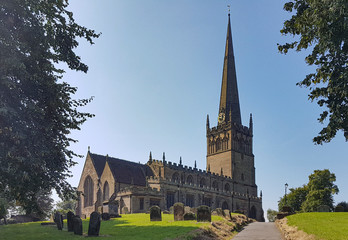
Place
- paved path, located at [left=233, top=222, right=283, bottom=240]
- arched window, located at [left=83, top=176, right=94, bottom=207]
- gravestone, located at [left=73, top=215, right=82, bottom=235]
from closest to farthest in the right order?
paved path, located at [left=233, top=222, right=283, bottom=240]
gravestone, located at [left=73, top=215, right=82, bottom=235]
arched window, located at [left=83, top=176, right=94, bottom=207]

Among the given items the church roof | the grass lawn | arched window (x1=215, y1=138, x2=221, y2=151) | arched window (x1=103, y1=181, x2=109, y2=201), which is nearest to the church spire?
arched window (x1=215, y1=138, x2=221, y2=151)

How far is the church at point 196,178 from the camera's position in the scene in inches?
1823

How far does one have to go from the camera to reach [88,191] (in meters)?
52.8

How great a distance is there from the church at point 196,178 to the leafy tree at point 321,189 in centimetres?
1201

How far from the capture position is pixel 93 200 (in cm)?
5116

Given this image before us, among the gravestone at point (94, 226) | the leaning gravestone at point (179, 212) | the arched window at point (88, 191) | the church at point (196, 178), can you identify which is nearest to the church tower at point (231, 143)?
the church at point (196, 178)

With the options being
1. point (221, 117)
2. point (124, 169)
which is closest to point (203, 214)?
point (124, 169)

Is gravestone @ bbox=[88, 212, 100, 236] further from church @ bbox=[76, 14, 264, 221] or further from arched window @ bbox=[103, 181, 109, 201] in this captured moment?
arched window @ bbox=[103, 181, 109, 201]

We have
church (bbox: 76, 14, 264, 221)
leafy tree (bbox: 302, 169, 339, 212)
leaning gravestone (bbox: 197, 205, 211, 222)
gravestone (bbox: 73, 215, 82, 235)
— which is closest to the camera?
gravestone (bbox: 73, 215, 82, 235)

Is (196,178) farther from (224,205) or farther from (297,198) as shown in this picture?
(297,198)

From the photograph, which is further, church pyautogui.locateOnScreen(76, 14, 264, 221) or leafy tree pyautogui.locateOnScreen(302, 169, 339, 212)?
leafy tree pyautogui.locateOnScreen(302, 169, 339, 212)

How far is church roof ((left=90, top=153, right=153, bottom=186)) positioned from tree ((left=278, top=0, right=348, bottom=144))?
40.0 m

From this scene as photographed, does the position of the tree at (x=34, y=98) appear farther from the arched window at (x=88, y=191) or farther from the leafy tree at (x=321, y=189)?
the leafy tree at (x=321, y=189)

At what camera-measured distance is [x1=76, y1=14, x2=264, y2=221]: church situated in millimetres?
46312
